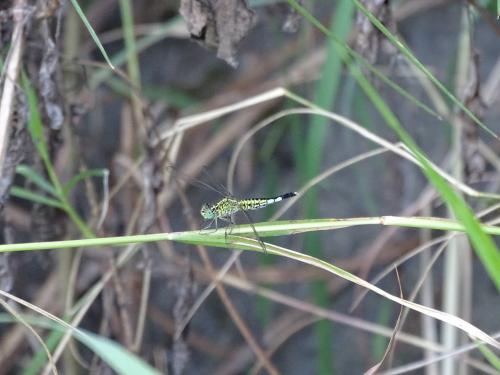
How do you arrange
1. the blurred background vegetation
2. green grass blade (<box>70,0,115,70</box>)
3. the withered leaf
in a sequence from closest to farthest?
green grass blade (<box>70,0,115,70</box>) → the withered leaf → the blurred background vegetation

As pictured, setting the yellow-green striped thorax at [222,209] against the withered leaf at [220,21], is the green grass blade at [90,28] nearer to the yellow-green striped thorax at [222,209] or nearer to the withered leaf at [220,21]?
the withered leaf at [220,21]

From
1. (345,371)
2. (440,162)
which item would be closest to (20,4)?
(440,162)

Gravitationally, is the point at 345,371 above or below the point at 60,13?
below

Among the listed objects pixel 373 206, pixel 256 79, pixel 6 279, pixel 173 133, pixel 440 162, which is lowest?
pixel 6 279

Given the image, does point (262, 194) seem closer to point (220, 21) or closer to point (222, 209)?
point (222, 209)

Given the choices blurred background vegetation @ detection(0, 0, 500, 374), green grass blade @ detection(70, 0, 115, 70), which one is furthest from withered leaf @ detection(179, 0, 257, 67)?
blurred background vegetation @ detection(0, 0, 500, 374)

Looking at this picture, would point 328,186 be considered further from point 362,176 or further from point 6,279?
point 6,279

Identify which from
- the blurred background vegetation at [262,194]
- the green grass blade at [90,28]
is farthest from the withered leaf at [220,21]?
the blurred background vegetation at [262,194]

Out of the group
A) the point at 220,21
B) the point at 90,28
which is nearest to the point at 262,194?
the point at 220,21

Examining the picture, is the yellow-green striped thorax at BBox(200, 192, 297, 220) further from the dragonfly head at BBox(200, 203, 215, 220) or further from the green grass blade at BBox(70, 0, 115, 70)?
the green grass blade at BBox(70, 0, 115, 70)
